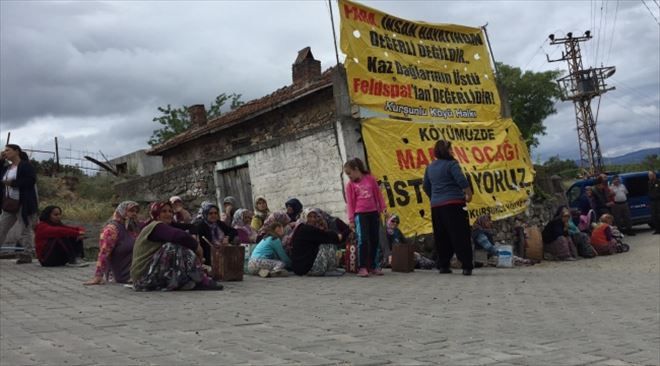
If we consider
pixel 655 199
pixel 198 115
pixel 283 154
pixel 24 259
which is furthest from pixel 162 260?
pixel 198 115

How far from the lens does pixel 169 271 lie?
689cm

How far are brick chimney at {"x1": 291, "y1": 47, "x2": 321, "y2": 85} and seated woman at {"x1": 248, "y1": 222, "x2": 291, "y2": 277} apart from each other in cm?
1021

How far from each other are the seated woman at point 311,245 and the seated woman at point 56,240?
3822mm

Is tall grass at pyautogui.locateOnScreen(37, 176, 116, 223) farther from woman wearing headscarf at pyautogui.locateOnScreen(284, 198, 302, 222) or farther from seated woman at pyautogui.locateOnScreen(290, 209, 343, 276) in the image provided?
seated woman at pyautogui.locateOnScreen(290, 209, 343, 276)

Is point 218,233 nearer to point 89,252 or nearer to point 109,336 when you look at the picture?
point 109,336

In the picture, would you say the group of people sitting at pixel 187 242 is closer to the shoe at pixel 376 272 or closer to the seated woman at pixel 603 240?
the shoe at pixel 376 272

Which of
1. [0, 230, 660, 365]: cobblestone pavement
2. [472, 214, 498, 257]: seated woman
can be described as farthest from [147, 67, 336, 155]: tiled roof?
[0, 230, 660, 365]: cobblestone pavement

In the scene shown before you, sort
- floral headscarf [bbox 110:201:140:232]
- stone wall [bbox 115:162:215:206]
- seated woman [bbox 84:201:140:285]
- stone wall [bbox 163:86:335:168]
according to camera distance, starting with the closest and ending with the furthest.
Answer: seated woman [bbox 84:201:140:285] → floral headscarf [bbox 110:201:140:232] → stone wall [bbox 163:86:335:168] → stone wall [bbox 115:162:215:206]

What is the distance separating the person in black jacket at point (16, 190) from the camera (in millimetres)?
9500

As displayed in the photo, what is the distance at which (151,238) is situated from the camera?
6812 mm

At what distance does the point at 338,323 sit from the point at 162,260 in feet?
9.34

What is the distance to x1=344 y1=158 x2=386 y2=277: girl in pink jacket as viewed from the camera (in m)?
8.79

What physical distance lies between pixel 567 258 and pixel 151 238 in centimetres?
910

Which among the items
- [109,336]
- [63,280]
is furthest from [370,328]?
[63,280]
